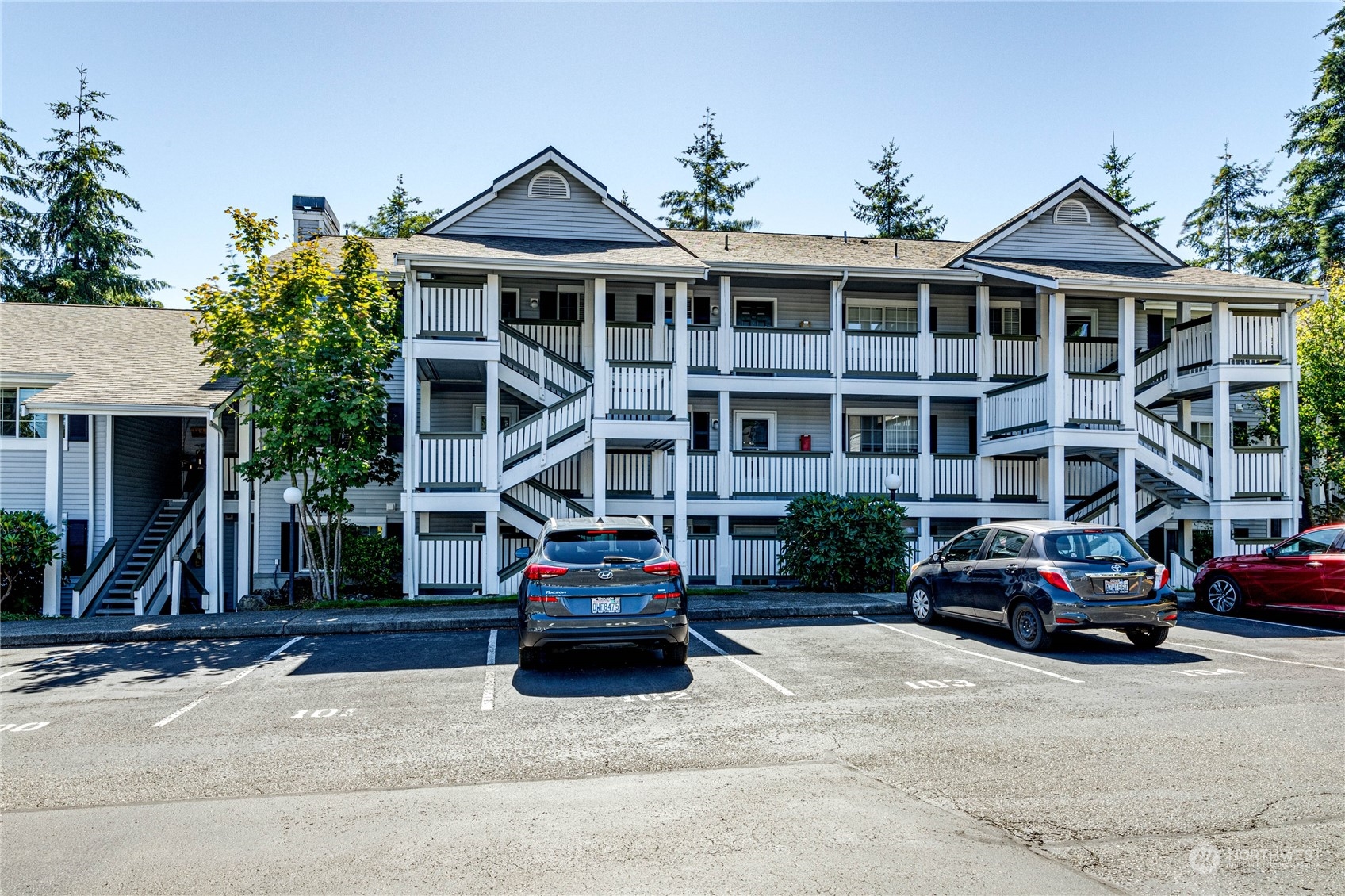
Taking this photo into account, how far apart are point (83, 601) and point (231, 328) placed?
596cm

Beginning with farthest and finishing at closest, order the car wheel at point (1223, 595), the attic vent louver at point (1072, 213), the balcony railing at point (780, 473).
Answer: the attic vent louver at point (1072, 213)
the balcony railing at point (780, 473)
the car wheel at point (1223, 595)

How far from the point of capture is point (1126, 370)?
1878cm

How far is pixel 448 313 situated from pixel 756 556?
8083 mm

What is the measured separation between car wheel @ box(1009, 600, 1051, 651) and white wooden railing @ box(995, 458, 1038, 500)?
9679 mm

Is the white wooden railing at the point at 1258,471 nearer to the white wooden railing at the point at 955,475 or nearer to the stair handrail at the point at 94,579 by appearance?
the white wooden railing at the point at 955,475

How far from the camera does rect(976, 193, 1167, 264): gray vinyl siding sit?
22109 mm

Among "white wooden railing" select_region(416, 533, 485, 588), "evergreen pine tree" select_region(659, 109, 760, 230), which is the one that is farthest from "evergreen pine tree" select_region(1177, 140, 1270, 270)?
"white wooden railing" select_region(416, 533, 485, 588)

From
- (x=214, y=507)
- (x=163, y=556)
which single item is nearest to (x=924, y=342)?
(x=214, y=507)

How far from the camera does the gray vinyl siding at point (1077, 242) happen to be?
Answer: 2211cm

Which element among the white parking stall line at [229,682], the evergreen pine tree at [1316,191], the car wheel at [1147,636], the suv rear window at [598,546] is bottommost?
the white parking stall line at [229,682]

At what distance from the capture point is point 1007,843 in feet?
16.0

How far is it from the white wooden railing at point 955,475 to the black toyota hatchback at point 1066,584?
8.02 m

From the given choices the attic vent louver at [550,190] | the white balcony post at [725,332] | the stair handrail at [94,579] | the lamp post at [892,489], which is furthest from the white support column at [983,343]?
the stair handrail at [94,579]

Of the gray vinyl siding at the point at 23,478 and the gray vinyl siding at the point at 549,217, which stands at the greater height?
the gray vinyl siding at the point at 549,217
